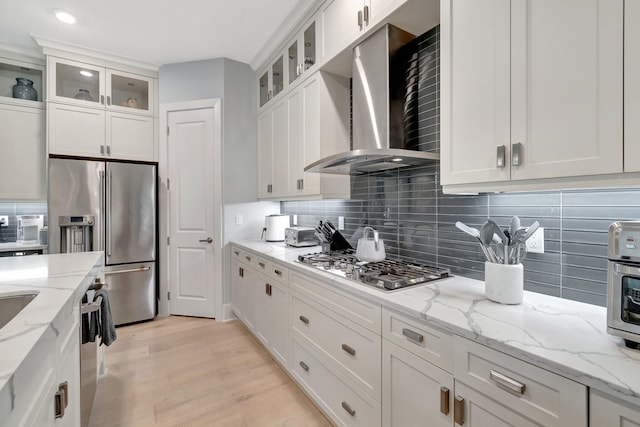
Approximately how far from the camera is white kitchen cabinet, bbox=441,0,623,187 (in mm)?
883

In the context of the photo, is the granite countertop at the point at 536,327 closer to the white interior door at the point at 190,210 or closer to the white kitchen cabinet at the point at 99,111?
the white interior door at the point at 190,210

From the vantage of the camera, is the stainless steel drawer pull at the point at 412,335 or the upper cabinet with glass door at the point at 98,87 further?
the upper cabinet with glass door at the point at 98,87

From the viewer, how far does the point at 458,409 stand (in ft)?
3.22

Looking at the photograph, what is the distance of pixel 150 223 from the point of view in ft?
10.6

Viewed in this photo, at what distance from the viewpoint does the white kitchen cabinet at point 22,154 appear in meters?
2.96

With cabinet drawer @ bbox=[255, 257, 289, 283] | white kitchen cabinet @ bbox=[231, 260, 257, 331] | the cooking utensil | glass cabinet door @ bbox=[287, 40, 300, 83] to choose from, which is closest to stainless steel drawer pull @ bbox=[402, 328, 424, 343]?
the cooking utensil

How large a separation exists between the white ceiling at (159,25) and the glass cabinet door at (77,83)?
234 millimetres

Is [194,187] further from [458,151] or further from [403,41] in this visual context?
[458,151]

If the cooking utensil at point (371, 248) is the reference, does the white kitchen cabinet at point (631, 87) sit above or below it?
above

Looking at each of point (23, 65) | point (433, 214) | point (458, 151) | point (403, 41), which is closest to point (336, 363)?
point (433, 214)

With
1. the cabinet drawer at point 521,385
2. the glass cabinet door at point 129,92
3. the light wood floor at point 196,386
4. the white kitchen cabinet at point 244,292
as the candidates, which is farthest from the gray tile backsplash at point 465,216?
the glass cabinet door at point 129,92

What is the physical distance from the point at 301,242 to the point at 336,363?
4.36 feet

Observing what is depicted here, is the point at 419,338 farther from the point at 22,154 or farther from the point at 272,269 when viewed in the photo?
the point at 22,154

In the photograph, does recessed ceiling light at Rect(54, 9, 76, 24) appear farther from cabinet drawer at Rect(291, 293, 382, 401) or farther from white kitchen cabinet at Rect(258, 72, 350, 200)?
cabinet drawer at Rect(291, 293, 382, 401)
